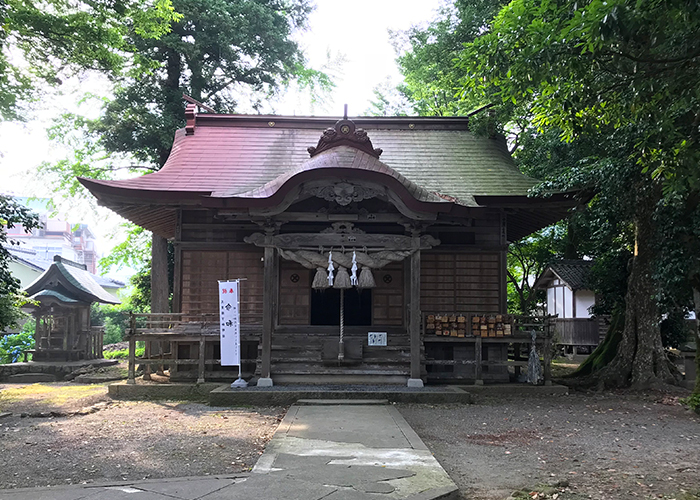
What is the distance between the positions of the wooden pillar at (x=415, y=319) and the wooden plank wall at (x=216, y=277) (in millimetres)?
3584

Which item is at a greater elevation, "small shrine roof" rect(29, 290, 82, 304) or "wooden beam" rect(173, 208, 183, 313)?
"wooden beam" rect(173, 208, 183, 313)

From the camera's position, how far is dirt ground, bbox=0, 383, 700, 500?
18.5 feet

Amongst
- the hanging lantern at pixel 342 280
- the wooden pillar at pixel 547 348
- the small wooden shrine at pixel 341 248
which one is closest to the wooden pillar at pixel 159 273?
the small wooden shrine at pixel 341 248

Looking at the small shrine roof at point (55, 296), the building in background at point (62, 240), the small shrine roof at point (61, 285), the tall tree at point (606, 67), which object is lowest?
the small shrine roof at point (55, 296)

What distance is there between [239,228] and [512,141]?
1619 centimetres

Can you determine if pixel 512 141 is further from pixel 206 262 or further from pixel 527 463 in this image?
pixel 527 463

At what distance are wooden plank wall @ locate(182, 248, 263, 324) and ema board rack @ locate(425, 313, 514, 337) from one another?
403cm

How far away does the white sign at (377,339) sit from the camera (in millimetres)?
11266

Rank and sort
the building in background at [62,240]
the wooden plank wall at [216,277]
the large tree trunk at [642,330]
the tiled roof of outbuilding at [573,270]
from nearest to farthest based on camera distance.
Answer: the wooden plank wall at [216,277], the large tree trunk at [642,330], the tiled roof of outbuilding at [573,270], the building in background at [62,240]

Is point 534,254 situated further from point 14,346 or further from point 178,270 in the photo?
point 14,346

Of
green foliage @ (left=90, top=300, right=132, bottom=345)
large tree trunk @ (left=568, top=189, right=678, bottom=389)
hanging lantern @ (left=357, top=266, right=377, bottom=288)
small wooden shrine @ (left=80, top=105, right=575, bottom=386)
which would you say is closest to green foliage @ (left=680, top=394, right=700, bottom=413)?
large tree trunk @ (left=568, top=189, right=678, bottom=389)

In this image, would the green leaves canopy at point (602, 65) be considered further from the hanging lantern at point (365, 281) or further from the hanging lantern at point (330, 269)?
the hanging lantern at point (330, 269)

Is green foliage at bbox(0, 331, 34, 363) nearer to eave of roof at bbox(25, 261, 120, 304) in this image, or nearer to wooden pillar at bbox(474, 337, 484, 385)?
eave of roof at bbox(25, 261, 120, 304)

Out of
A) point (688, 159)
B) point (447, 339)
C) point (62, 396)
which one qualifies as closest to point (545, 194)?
point (447, 339)
